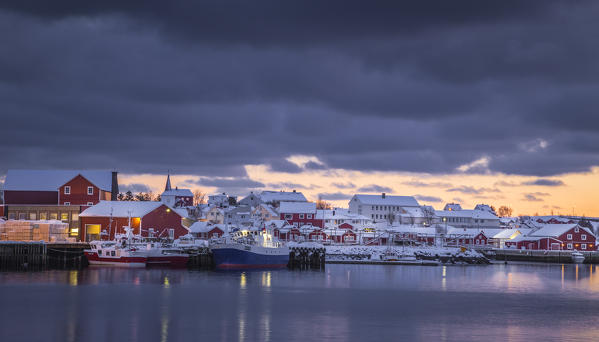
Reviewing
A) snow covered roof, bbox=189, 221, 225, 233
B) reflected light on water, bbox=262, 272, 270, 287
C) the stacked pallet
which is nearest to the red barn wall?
the stacked pallet

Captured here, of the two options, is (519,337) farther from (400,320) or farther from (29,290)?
(29,290)

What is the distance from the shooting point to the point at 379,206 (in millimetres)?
166250

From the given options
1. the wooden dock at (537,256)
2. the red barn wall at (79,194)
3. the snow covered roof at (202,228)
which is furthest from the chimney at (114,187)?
the wooden dock at (537,256)

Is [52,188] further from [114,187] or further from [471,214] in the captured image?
[471,214]

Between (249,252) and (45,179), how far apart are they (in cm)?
3328

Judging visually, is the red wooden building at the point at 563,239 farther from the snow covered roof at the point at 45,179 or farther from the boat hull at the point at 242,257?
the snow covered roof at the point at 45,179

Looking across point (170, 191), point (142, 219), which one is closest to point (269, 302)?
point (142, 219)

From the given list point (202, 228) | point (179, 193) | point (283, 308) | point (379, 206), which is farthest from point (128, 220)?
point (179, 193)

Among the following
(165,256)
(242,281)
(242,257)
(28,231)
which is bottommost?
(242,281)

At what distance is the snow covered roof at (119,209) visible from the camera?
83000 mm

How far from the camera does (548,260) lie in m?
109

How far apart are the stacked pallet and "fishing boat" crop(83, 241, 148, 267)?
8.11 meters

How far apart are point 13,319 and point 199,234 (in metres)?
80.4

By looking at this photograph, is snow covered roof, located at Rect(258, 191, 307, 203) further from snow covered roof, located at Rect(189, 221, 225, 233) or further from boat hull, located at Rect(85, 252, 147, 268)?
boat hull, located at Rect(85, 252, 147, 268)
